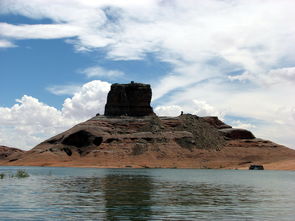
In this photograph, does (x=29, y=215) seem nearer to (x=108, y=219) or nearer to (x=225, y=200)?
(x=108, y=219)

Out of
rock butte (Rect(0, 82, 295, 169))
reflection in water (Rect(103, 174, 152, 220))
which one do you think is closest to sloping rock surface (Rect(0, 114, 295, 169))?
rock butte (Rect(0, 82, 295, 169))

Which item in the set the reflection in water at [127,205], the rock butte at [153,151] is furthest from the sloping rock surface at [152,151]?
the reflection in water at [127,205]

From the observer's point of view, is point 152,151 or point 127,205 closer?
point 127,205

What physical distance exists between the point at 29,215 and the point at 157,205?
36.0 feet

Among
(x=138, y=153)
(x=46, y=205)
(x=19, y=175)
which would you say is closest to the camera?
(x=46, y=205)

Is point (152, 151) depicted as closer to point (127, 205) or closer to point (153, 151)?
point (153, 151)

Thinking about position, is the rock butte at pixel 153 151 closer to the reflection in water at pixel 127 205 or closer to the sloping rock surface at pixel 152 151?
the sloping rock surface at pixel 152 151

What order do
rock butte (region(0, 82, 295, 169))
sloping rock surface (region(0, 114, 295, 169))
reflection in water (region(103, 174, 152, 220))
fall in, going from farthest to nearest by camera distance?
sloping rock surface (region(0, 114, 295, 169)) < rock butte (region(0, 82, 295, 169)) < reflection in water (region(103, 174, 152, 220))

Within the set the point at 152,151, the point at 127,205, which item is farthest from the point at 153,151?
the point at 127,205

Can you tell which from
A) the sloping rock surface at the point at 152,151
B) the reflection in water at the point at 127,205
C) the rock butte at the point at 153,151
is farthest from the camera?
the sloping rock surface at the point at 152,151

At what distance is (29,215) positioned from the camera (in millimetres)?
30609

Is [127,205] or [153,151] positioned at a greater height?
[153,151]

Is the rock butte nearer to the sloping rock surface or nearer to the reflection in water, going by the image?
the sloping rock surface

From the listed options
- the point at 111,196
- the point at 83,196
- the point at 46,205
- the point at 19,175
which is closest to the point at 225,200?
the point at 111,196
